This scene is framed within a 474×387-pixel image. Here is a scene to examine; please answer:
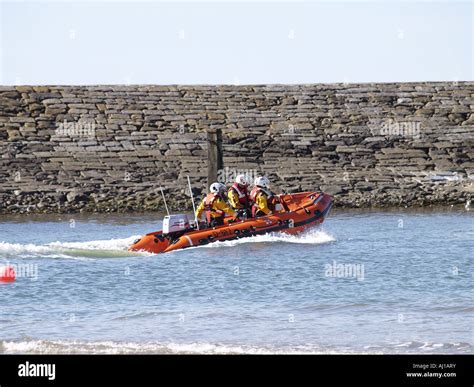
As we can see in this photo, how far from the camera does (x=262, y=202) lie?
→ 24.8 metres

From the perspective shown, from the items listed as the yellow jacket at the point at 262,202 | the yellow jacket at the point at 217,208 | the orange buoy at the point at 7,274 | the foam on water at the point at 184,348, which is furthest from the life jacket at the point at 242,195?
the foam on water at the point at 184,348

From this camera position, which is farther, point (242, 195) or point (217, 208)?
point (242, 195)

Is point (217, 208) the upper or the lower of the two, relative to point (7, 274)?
upper

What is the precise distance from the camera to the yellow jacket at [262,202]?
24.8m

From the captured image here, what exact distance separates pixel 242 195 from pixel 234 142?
1163 centimetres

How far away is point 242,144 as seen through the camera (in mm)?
36531

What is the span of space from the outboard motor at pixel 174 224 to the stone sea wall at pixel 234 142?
8996mm

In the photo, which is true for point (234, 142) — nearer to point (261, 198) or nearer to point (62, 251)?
point (261, 198)

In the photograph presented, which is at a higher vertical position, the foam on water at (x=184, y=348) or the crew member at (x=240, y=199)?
the crew member at (x=240, y=199)

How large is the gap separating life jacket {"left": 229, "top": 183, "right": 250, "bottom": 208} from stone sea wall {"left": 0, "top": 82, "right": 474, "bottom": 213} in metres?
7.86

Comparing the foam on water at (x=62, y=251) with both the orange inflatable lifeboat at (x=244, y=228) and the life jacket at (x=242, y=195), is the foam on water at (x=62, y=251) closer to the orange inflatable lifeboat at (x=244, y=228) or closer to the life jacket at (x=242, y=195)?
the orange inflatable lifeboat at (x=244, y=228)

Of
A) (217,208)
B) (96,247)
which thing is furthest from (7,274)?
(217,208)
